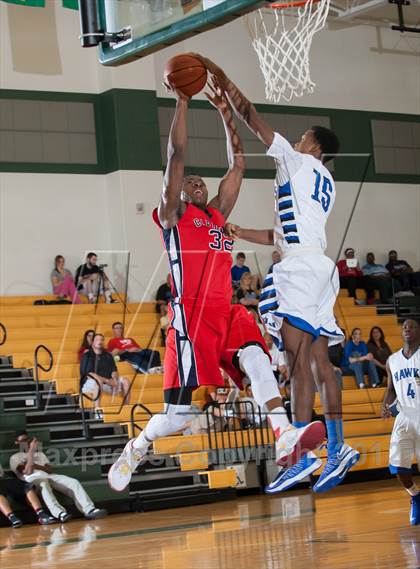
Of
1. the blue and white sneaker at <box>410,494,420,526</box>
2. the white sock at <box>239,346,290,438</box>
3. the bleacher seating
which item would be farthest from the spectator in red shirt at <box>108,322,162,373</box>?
the white sock at <box>239,346,290,438</box>

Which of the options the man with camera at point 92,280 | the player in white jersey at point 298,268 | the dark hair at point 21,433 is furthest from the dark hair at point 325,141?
the man with camera at point 92,280

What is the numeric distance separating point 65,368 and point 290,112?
5.10 m

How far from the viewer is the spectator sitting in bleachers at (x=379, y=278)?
39.8 feet

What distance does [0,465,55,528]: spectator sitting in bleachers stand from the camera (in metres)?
11.7

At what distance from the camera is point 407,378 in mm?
9961

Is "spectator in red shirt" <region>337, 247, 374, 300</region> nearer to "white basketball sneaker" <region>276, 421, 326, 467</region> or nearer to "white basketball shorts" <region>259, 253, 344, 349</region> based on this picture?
"white basketball shorts" <region>259, 253, 344, 349</region>

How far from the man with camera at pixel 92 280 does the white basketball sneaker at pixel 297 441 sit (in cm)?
914

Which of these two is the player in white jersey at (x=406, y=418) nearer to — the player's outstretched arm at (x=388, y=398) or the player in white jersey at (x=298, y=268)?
the player's outstretched arm at (x=388, y=398)

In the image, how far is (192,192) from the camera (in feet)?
19.1

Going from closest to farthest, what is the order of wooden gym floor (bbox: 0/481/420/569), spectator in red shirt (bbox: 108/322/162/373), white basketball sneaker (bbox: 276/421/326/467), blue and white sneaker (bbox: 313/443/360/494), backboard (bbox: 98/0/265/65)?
backboard (bbox: 98/0/265/65), white basketball sneaker (bbox: 276/421/326/467), blue and white sneaker (bbox: 313/443/360/494), wooden gym floor (bbox: 0/481/420/569), spectator in red shirt (bbox: 108/322/162/373)

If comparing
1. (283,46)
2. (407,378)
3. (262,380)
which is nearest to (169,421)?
(262,380)

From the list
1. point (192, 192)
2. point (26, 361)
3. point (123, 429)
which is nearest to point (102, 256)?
point (26, 361)

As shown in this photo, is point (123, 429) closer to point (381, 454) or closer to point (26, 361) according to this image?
point (26, 361)

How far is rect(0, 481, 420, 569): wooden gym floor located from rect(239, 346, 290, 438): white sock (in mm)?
2806
